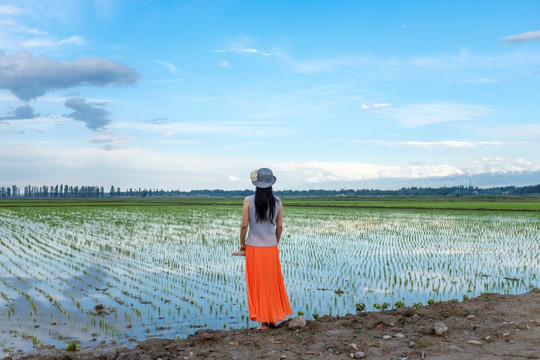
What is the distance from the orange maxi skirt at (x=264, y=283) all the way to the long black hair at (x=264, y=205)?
0.35 meters

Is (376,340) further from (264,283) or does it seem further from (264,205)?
(264,205)

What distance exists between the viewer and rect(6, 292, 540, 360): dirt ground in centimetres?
416

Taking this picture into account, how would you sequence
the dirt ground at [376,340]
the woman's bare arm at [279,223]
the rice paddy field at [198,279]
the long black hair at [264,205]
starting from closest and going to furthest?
the dirt ground at [376,340] < the long black hair at [264,205] < the woman's bare arm at [279,223] < the rice paddy field at [198,279]

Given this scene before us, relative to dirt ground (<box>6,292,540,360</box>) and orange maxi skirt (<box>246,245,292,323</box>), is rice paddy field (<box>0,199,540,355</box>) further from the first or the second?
orange maxi skirt (<box>246,245,292,323</box>)

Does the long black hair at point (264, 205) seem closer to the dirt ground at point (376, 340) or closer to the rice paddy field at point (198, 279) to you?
the dirt ground at point (376, 340)

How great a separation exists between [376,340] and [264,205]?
181 centimetres

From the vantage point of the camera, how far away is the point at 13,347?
4.99 meters

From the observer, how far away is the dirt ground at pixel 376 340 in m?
4.16

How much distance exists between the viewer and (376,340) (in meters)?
4.56

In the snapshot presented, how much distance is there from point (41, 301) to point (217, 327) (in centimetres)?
332

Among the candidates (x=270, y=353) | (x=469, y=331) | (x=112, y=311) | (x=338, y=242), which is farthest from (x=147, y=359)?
(x=338, y=242)

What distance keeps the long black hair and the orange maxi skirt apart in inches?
13.7

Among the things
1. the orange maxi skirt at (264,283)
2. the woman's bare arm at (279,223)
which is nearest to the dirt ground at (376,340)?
the orange maxi skirt at (264,283)

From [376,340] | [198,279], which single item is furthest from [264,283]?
[198,279]
